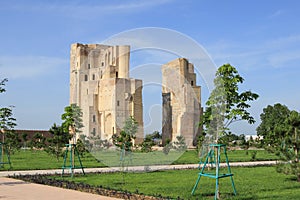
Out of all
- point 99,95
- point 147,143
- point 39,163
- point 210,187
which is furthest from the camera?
point 99,95

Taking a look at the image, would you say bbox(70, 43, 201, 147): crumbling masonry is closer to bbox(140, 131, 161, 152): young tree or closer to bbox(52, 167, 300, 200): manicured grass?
bbox(140, 131, 161, 152): young tree

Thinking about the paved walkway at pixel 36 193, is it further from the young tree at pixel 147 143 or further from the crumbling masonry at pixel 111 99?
the crumbling masonry at pixel 111 99

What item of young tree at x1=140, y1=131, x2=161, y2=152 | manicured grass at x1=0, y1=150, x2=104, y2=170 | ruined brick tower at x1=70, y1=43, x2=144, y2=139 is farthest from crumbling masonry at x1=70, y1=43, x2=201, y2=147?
manicured grass at x1=0, y1=150, x2=104, y2=170

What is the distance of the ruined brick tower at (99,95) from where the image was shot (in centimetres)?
3672

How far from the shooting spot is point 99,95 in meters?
48.6

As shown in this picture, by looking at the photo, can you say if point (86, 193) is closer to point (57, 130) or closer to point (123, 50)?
point (123, 50)

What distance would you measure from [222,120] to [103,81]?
3528 cm

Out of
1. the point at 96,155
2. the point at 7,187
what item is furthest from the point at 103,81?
the point at 7,187

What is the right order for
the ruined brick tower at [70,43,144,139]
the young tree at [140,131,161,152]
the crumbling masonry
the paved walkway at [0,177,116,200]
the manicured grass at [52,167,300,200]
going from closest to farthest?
1. the paved walkway at [0,177,116,200]
2. the manicured grass at [52,167,300,200]
3. the young tree at [140,131,161,152]
4. the crumbling masonry
5. the ruined brick tower at [70,43,144,139]

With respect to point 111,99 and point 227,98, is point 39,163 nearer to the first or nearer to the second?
point 227,98

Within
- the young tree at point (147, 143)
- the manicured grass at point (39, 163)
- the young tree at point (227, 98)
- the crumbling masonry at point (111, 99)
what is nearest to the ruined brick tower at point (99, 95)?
the crumbling masonry at point (111, 99)

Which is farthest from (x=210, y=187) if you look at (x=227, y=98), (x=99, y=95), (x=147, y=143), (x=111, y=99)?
(x=99, y=95)

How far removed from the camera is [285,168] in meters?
9.66

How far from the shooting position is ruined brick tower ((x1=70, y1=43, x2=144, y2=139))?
36716 mm
